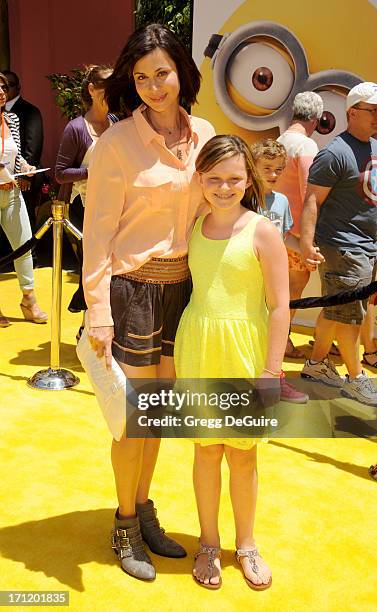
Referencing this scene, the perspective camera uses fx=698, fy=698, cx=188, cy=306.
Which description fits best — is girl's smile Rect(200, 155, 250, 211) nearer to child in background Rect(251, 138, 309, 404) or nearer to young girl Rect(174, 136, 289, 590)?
young girl Rect(174, 136, 289, 590)

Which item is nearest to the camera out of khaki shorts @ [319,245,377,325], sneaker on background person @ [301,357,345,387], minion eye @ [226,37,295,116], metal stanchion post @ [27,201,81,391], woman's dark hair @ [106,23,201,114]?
woman's dark hair @ [106,23,201,114]

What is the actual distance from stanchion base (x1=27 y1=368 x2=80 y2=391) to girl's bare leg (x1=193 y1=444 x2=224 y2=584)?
1.96 metres

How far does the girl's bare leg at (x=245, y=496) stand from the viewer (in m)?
2.30

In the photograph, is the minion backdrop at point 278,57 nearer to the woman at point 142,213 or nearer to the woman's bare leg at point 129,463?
the woman at point 142,213

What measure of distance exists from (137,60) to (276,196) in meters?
2.03

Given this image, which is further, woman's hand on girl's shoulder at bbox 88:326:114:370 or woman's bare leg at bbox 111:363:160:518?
woman's bare leg at bbox 111:363:160:518

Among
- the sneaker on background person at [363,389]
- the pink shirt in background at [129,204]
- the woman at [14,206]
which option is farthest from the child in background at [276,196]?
the woman at [14,206]

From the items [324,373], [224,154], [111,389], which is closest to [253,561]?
[111,389]

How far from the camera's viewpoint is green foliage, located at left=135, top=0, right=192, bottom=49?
815 centimetres

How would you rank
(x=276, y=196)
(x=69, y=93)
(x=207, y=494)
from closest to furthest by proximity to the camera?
1. (x=207, y=494)
2. (x=276, y=196)
3. (x=69, y=93)

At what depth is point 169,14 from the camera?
858 centimetres

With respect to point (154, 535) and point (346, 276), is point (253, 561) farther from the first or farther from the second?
point (346, 276)

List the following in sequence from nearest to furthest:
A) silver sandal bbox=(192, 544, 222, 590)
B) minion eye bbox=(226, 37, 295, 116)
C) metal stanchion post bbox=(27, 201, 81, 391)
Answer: silver sandal bbox=(192, 544, 222, 590) → metal stanchion post bbox=(27, 201, 81, 391) → minion eye bbox=(226, 37, 295, 116)

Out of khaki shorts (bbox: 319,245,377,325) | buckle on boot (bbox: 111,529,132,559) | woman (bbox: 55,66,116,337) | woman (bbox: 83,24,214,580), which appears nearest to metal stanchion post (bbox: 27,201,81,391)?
woman (bbox: 55,66,116,337)
